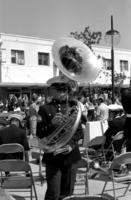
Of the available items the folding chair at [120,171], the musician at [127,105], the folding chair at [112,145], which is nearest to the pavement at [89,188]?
the folding chair at [120,171]

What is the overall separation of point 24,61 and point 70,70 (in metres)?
30.8

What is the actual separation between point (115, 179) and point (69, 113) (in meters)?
1.36

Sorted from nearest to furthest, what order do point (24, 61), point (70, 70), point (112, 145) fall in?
point (70, 70), point (112, 145), point (24, 61)

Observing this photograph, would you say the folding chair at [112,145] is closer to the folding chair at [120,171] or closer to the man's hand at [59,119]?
the folding chair at [120,171]

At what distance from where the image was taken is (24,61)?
3484 centimetres

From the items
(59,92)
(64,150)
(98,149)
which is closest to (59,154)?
(64,150)

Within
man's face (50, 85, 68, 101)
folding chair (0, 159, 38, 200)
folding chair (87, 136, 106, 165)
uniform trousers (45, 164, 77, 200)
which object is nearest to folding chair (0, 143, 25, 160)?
folding chair (0, 159, 38, 200)

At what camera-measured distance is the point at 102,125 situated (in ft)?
30.8

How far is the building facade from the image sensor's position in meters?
33.1

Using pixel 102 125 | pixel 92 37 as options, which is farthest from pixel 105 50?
pixel 102 125

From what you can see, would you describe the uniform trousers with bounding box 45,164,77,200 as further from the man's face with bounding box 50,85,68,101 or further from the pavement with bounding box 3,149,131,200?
the pavement with bounding box 3,149,131,200

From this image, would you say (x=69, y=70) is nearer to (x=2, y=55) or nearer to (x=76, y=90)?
(x=76, y=90)

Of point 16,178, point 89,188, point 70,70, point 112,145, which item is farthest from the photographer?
point 112,145

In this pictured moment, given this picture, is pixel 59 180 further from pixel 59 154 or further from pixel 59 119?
pixel 59 119
